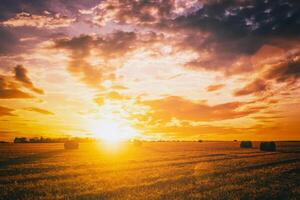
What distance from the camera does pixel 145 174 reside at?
59.0ft

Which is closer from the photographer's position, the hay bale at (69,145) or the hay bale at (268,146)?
the hay bale at (268,146)

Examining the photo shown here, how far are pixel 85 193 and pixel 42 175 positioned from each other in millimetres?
6439

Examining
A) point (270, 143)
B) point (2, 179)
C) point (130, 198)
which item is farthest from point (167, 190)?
point (270, 143)

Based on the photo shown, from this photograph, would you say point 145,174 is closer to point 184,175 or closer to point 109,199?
point 184,175

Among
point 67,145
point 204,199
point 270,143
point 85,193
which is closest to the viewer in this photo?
point 204,199

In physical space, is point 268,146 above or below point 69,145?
below

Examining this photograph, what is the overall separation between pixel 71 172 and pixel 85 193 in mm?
6862

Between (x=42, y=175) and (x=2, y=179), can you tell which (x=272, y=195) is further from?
(x=2, y=179)

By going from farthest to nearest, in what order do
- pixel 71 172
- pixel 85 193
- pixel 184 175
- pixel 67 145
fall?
pixel 67 145 < pixel 71 172 < pixel 184 175 < pixel 85 193

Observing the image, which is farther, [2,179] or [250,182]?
[2,179]

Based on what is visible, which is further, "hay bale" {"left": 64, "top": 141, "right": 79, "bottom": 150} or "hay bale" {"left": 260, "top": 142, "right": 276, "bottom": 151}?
"hay bale" {"left": 64, "top": 141, "right": 79, "bottom": 150}

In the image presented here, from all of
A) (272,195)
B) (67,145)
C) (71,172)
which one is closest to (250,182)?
(272,195)

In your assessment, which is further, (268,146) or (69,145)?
(69,145)

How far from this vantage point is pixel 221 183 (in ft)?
48.4
